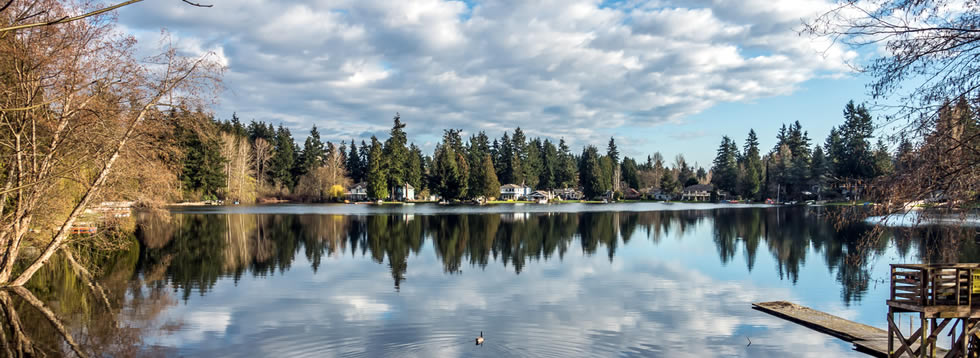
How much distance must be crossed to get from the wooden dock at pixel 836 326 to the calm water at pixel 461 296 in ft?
1.36

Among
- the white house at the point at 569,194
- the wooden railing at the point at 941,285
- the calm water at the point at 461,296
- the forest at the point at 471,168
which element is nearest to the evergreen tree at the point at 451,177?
the forest at the point at 471,168

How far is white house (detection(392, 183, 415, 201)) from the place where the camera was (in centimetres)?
11556

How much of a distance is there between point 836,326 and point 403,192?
104m

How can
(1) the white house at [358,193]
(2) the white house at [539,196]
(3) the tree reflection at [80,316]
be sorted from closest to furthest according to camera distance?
(3) the tree reflection at [80,316] < (1) the white house at [358,193] < (2) the white house at [539,196]

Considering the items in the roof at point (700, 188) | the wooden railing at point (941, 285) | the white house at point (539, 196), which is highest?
the roof at point (700, 188)

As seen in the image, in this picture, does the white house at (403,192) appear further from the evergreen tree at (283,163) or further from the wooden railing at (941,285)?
the wooden railing at (941,285)

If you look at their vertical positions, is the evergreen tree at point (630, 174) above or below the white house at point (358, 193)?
above

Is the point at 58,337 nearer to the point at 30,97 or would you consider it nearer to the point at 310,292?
the point at 30,97

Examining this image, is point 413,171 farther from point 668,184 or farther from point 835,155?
point 835,155

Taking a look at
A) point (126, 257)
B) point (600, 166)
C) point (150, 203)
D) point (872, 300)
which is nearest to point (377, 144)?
point (600, 166)

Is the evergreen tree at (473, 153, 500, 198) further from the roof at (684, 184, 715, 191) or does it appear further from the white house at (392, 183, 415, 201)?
the roof at (684, 184, 715, 191)

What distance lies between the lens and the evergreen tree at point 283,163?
109 m

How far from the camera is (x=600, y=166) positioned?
137 meters

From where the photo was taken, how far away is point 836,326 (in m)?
14.9
